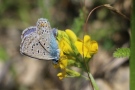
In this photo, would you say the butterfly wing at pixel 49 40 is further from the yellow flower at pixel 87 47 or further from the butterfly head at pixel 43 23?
the yellow flower at pixel 87 47

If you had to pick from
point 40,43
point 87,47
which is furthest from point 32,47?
point 87,47

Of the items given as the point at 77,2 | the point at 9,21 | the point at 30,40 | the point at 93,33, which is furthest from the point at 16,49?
the point at 30,40

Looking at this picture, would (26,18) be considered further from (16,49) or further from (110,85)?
(110,85)

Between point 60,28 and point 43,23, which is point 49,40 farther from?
point 60,28

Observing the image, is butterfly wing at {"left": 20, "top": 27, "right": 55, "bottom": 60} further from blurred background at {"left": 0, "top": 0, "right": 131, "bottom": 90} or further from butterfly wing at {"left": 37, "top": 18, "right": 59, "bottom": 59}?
blurred background at {"left": 0, "top": 0, "right": 131, "bottom": 90}

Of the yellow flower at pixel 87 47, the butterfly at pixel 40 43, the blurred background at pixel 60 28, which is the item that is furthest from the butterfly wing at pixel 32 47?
the blurred background at pixel 60 28

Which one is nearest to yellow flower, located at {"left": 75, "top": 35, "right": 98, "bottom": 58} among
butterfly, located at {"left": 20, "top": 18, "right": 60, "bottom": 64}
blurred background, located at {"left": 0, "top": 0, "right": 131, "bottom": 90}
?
butterfly, located at {"left": 20, "top": 18, "right": 60, "bottom": 64}
